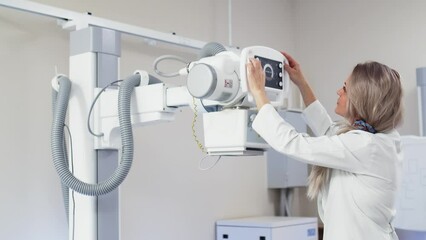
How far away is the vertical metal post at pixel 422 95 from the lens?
10.7ft

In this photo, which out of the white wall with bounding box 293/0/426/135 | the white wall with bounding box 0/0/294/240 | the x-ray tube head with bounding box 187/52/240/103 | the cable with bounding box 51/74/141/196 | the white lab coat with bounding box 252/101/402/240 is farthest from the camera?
the white wall with bounding box 293/0/426/135

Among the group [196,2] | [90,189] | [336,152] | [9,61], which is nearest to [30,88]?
[9,61]

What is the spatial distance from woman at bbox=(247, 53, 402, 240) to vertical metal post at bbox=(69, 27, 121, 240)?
0.58 m

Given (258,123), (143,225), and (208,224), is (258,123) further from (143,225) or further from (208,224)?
(208,224)

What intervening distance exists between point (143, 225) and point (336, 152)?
1538 mm

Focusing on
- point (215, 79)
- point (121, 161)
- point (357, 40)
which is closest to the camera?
point (215, 79)

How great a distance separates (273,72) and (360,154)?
34 cm

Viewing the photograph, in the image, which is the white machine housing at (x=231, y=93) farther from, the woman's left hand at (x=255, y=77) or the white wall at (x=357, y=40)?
the white wall at (x=357, y=40)

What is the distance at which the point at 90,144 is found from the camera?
70.5 inches

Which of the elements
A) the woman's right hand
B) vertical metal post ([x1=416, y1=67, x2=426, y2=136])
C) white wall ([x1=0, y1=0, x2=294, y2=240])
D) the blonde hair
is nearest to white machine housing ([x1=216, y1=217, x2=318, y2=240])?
white wall ([x1=0, y1=0, x2=294, y2=240])

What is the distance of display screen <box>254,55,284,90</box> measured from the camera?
1500 millimetres

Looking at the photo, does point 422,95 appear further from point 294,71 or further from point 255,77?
point 255,77

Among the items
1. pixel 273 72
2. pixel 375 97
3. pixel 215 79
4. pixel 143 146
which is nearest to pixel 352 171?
pixel 375 97

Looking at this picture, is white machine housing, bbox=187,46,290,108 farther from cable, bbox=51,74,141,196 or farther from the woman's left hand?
cable, bbox=51,74,141,196
